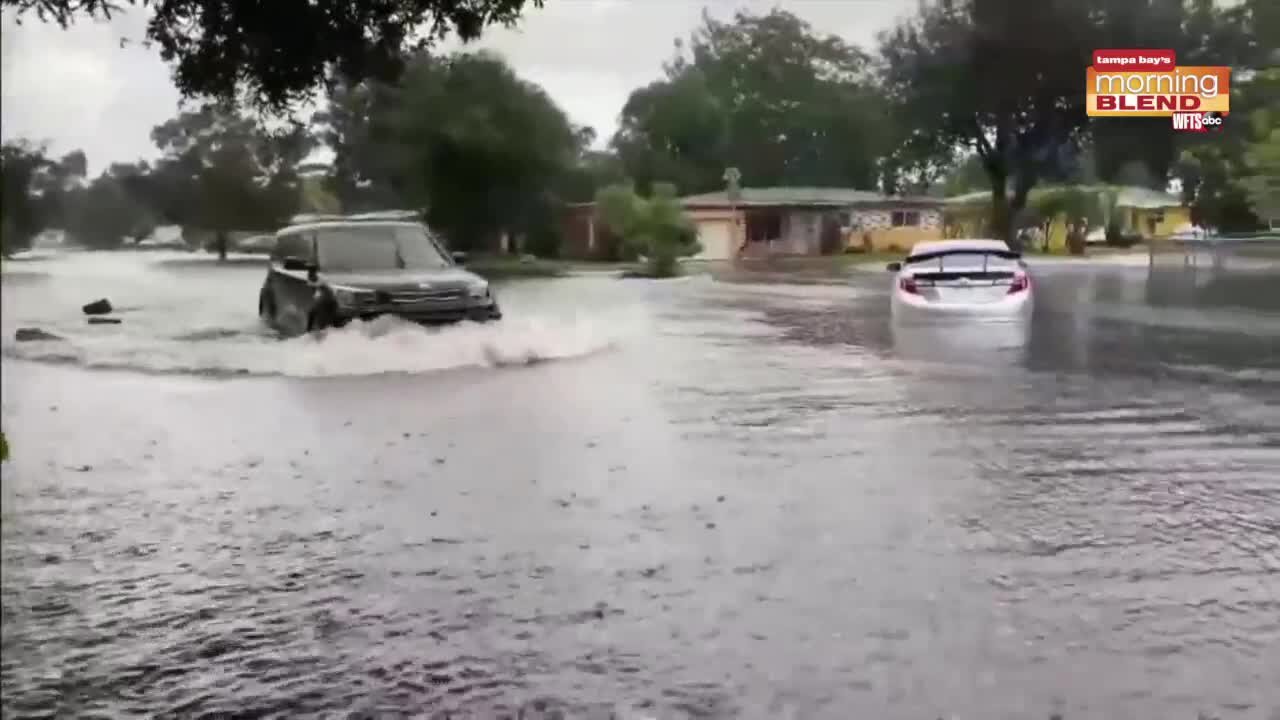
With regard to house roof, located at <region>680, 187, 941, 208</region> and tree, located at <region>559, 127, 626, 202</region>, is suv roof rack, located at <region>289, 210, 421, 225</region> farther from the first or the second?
house roof, located at <region>680, 187, 941, 208</region>

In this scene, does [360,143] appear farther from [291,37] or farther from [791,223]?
[791,223]

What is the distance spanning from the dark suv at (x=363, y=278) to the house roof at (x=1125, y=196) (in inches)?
59.8

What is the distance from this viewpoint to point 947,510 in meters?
3.16

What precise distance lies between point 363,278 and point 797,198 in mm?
1412

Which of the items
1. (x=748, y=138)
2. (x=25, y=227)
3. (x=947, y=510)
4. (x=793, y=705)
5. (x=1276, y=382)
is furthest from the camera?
(x=748, y=138)

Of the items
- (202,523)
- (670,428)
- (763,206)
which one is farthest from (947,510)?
(202,523)

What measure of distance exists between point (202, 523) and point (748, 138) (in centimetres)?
191

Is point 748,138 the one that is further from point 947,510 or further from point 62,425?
point 62,425

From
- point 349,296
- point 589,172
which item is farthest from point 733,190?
point 349,296

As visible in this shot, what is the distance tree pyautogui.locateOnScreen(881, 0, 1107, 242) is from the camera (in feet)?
10.9

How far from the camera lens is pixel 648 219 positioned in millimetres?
3768

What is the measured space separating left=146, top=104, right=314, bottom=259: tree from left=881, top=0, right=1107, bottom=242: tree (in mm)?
1782

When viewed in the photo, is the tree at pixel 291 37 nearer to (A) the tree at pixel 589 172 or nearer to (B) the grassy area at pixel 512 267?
(A) the tree at pixel 589 172

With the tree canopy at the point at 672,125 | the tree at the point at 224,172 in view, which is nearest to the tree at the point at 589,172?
the tree canopy at the point at 672,125
